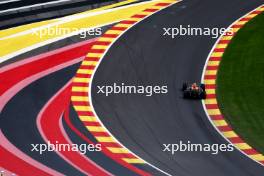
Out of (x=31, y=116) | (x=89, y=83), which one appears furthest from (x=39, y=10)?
(x=31, y=116)

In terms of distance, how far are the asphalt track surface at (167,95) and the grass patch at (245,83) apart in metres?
1.11

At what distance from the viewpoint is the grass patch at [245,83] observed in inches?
1297

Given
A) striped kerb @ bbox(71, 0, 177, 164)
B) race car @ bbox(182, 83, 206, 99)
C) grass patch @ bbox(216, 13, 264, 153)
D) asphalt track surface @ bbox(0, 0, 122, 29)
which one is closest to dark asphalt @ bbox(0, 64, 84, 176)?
striped kerb @ bbox(71, 0, 177, 164)

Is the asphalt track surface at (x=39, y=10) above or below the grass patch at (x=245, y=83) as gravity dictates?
above

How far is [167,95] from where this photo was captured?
35375 millimetres

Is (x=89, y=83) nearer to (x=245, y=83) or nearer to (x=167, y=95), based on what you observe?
(x=167, y=95)

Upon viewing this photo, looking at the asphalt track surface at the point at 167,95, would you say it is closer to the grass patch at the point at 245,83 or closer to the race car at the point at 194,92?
the race car at the point at 194,92

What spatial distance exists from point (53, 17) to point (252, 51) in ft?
36.0

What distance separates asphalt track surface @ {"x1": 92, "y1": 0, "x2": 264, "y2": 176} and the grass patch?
3.63ft

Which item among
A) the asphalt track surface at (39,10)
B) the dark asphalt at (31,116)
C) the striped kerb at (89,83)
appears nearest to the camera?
the dark asphalt at (31,116)

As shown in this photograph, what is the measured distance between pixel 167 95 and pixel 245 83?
417 cm

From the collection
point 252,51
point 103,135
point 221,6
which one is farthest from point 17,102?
point 221,6

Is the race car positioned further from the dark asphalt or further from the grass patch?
the dark asphalt

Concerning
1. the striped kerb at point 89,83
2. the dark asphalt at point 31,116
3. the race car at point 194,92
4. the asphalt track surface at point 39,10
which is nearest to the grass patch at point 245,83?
the race car at point 194,92
